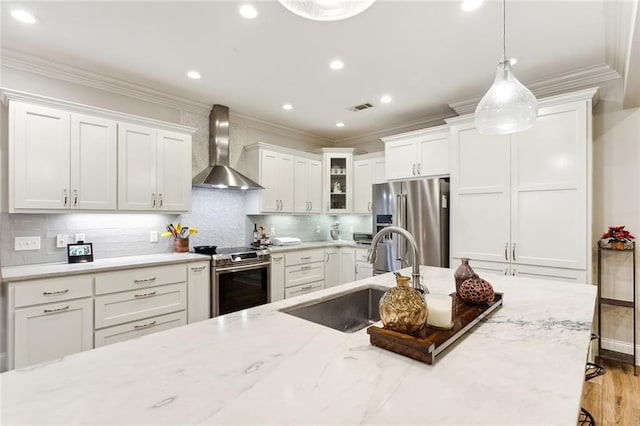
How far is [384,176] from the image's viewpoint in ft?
14.9

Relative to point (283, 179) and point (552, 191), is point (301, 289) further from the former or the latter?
point (552, 191)

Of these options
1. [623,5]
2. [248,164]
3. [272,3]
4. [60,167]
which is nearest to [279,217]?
[248,164]

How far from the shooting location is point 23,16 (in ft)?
6.96

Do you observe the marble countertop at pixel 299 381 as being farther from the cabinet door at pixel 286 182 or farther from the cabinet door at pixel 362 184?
the cabinet door at pixel 362 184

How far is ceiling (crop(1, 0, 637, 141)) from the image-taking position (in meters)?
2.07

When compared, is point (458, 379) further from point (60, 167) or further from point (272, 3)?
point (60, 167)

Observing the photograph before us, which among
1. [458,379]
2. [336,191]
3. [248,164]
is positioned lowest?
[458,379]

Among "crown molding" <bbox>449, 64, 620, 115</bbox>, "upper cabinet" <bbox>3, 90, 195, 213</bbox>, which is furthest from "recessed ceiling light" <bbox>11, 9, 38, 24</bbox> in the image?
"crown molding" <bbox>449, 64, 620, 115</bbox>

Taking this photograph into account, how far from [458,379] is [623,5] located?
2.57 m

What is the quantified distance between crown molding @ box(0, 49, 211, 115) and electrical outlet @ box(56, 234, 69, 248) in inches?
57.1

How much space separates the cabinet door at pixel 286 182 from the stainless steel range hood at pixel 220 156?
0.45 meters

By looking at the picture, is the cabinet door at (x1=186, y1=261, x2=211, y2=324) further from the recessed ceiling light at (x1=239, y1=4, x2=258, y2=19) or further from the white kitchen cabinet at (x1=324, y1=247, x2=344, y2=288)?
the recessed ceiling light at (x1=239, y1=4, x2=258, y2=19)

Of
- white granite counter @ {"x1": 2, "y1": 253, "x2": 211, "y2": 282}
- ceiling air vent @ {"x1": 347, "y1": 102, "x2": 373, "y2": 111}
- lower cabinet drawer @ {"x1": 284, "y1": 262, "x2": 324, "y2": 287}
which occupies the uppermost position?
ceiling air vent @ {"x1": 347, "y1": 102, "x2": 373, "y2": 111}

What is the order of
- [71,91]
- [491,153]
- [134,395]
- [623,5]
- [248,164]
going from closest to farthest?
[134,395], [623,5], [71,91], [491,153], [248,164]
